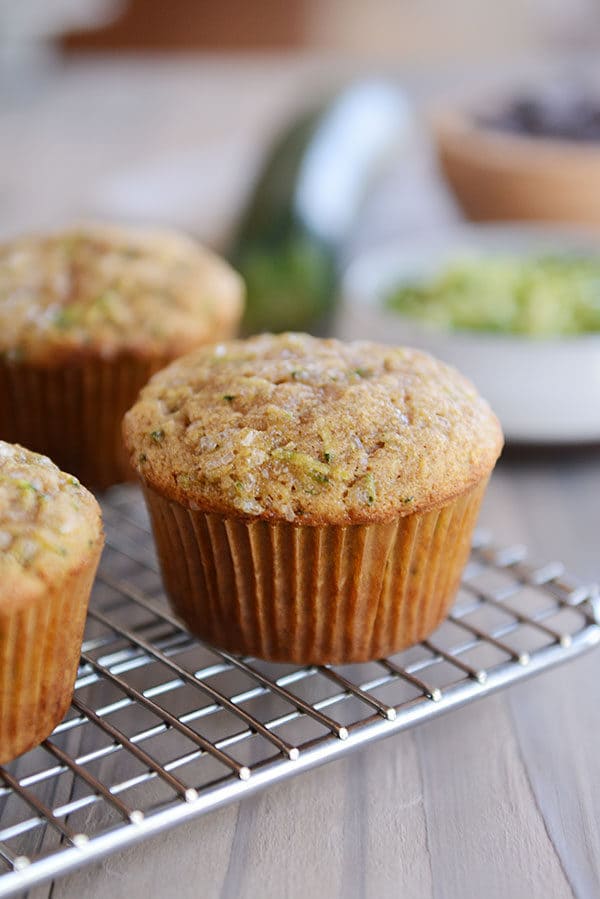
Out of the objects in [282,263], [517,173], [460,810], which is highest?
[517,173]

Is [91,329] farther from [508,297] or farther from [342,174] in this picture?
[342,174]

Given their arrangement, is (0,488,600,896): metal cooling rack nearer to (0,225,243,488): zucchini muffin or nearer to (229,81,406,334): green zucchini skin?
(0,225,243,488): zucchini muffin

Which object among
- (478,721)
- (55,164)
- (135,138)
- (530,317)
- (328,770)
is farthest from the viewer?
(135,138)

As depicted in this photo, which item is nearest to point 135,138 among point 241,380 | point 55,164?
point 55,164

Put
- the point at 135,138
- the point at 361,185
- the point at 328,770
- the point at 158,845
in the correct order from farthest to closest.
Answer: the point at 135,138 → the point at 361,185 → the point at 328,770 → the point at 158,845

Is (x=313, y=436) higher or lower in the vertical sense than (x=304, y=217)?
higher

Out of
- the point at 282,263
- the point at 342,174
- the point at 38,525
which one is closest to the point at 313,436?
the point at 38,525

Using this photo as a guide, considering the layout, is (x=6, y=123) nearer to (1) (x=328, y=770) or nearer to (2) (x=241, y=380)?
(2) (x=241, y=380)
